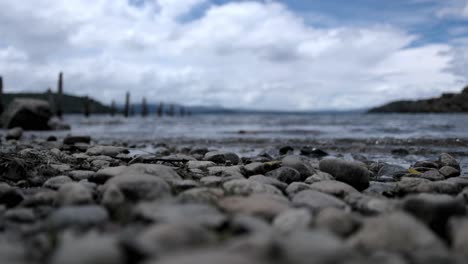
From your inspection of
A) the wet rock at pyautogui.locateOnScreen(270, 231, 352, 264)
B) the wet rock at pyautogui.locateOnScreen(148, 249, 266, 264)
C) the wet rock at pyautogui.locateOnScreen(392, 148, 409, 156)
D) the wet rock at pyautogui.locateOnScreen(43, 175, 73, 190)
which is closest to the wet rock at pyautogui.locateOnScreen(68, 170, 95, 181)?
the wet rock at pyautogui.locateOnScreen(43, 175, 73, 190)

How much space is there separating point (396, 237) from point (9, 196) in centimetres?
288

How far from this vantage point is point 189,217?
6.99 ft

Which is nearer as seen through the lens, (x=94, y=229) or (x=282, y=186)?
(x=94, y=229)

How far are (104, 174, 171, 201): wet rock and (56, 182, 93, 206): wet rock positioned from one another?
0.23 m

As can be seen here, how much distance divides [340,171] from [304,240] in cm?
290

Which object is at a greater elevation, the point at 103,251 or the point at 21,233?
the point at 103,251

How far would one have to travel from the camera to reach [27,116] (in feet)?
64.7

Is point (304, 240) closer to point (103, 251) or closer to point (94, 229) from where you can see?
point (103, 251)

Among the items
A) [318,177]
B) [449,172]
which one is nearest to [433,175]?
[449,172]

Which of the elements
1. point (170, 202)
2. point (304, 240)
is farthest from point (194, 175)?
point (304, 240)

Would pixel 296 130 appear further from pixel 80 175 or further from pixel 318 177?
pixel 80 175

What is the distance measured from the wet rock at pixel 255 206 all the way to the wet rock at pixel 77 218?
2.59 feet

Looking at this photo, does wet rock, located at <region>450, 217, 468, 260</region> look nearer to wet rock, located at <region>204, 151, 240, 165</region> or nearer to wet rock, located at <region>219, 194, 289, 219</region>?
wet rock, located at <region>219, 194, 289, 219</region>

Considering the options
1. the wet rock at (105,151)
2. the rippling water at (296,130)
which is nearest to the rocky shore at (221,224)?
the wet rock at (105,151)
